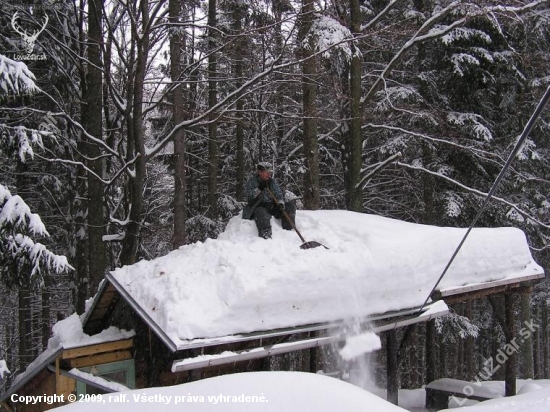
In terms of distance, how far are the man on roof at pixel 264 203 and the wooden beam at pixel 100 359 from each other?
2.64 m

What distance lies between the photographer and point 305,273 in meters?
5.78

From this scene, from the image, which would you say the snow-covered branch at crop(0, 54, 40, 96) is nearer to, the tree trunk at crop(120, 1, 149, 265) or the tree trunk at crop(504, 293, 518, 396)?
the tree trunk at crop(120, 1, 149, 265)

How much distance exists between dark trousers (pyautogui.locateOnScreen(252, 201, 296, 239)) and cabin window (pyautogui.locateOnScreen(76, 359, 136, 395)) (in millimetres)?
2629

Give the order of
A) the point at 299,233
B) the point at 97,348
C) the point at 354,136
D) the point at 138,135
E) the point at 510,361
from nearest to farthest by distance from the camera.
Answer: the point at 97,348, the point at 299,233, the point at 138,135, the point at 510,361, the point at 354,136

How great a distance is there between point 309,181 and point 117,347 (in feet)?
17.4

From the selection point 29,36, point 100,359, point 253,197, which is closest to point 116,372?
point 100,359

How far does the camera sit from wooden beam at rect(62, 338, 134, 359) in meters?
5.88

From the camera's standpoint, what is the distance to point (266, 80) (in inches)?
349

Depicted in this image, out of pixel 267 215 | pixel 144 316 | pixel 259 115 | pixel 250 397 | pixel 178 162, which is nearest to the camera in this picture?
pixel 250 397

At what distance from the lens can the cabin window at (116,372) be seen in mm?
6133

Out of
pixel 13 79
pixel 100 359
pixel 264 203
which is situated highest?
pixel 13 79

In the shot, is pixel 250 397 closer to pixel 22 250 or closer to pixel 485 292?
pixel 22 250

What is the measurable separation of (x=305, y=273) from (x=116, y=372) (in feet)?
10.0

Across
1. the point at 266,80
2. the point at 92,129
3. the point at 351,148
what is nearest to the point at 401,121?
the point at 351,148
